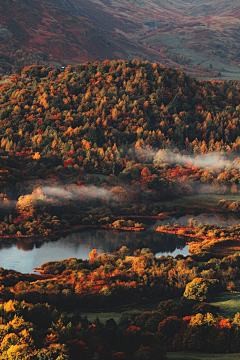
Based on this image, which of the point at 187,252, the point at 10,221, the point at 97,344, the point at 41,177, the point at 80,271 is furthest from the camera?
Result: the point at 41,177

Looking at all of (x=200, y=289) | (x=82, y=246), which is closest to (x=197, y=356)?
(x=200, y=289)

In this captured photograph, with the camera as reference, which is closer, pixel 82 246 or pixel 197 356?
pixel 197 356

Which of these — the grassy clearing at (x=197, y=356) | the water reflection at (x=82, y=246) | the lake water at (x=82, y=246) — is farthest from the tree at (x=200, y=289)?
the water reflection at (x=82, y=246)

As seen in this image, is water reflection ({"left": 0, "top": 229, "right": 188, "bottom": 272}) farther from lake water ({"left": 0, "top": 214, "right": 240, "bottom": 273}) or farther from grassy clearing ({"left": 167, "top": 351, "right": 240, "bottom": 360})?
grassy clearing ({"left": 167, "top": 351, "right": 240, "bottom": 360})

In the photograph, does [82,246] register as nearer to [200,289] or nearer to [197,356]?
[200,289]

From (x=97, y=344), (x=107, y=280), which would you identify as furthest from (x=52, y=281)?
(x=97, y=344)

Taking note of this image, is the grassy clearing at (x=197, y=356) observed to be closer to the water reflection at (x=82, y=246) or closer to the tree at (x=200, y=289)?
the tree at (x=200, y=289)

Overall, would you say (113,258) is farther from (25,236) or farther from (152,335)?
(152,335)

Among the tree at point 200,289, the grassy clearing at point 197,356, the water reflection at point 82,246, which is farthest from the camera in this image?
the water reflection at point 82,246
